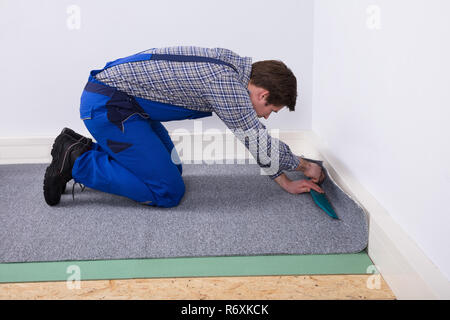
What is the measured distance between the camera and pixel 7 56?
254 centimetres

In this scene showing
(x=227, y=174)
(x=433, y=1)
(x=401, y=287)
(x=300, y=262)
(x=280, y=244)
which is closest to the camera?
(x=433, y=1)

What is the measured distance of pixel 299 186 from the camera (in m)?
2.09

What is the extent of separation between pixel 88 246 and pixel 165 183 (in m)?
0.44

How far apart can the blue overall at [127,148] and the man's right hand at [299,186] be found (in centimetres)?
49

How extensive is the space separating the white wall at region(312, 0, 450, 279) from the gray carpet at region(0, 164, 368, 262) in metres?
0.22

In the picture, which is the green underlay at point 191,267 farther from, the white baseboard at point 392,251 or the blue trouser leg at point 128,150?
the blue trouser leg at point 128,150

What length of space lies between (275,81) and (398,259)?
79 cm

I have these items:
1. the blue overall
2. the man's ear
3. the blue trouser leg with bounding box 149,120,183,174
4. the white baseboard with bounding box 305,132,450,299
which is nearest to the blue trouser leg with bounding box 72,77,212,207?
the blue overall

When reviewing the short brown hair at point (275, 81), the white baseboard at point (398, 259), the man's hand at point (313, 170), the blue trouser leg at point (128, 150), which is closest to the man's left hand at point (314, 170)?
the man's hand at point (313, 170)

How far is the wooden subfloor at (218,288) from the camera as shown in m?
1.40

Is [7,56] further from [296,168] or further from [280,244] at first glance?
[280,244]

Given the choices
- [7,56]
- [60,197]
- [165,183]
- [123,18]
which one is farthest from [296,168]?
[7,56]

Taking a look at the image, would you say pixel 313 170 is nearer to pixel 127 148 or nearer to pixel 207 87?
pixel 207 87

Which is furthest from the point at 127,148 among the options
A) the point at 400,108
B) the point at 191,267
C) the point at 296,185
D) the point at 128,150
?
the point at 400,108
